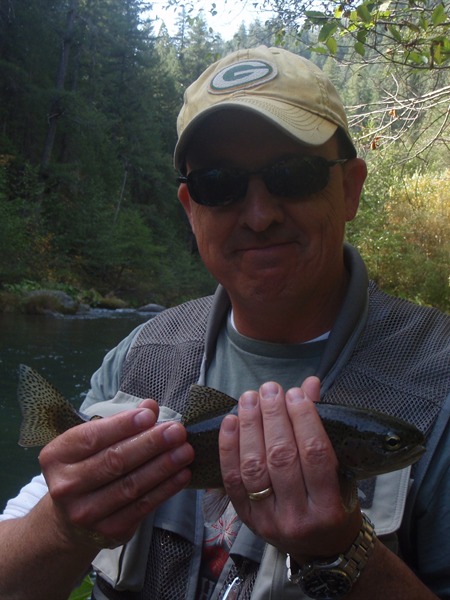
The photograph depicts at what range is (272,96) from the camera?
7.89 feet

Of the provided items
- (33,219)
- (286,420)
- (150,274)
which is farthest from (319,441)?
(150,274)

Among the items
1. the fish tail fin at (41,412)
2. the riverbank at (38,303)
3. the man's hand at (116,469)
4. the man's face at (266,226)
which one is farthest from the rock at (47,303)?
the man's hand at (116,469)

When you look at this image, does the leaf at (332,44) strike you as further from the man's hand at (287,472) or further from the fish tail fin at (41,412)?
the man's hand at (287,472)

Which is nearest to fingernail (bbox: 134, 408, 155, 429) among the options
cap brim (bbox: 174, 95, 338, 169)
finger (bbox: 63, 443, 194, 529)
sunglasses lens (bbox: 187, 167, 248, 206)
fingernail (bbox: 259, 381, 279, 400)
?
finger (bbox: 63, 443, 194, 529)

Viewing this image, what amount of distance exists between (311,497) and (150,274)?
35.7 meters

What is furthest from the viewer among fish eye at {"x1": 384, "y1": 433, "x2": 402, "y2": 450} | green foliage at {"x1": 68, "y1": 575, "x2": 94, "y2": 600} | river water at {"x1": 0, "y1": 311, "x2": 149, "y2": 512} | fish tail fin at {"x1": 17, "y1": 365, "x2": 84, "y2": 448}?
river water at {"x1": 0, "y1": 311, "x2": 149, "y2": 512}

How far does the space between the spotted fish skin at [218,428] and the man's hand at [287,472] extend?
0.41 feet

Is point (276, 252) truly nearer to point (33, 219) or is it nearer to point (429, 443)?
point (429, 443)

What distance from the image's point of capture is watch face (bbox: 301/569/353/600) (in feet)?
5.69

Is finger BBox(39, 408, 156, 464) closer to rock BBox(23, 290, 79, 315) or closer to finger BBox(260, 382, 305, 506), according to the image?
finger BBox(260, 382, 305, 506)

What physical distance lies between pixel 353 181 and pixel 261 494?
1431mm

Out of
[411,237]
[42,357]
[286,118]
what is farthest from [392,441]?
[411,237]

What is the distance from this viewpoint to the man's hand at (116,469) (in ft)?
5.86

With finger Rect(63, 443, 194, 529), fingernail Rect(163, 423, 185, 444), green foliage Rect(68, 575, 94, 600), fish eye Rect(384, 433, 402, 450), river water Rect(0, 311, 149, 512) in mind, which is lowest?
river water Rect(0, 311, 149, 512)
